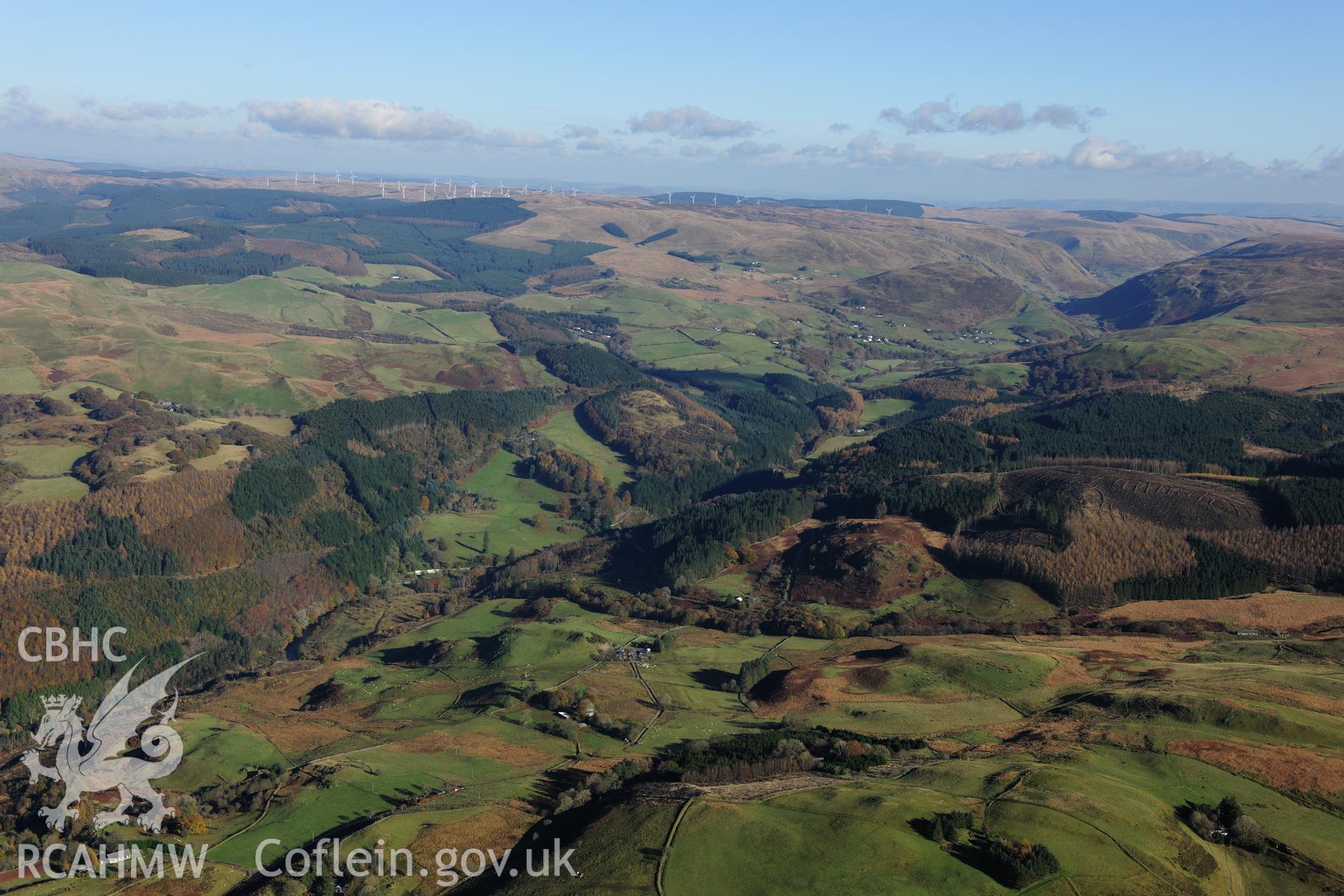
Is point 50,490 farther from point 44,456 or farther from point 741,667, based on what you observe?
point 741,667

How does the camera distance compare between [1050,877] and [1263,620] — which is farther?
[1263,620]

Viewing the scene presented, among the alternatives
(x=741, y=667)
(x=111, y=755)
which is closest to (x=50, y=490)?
(x=111, y=755)

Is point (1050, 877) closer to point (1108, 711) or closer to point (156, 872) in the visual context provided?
point (1108, 711)

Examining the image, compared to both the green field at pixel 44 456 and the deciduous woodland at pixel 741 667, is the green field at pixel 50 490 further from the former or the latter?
the green field at pixel 44 456

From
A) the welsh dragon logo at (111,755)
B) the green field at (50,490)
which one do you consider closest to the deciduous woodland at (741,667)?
the green field at (50,490)

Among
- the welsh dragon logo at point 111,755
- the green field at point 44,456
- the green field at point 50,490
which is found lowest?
the welsh dragon logo at point 111,755

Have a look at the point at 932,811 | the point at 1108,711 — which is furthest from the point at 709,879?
the point at 1108,711

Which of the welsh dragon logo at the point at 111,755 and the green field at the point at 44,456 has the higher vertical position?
the green field at the point at 44,456

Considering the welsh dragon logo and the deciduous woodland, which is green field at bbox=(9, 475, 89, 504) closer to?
the deciduous woodland
